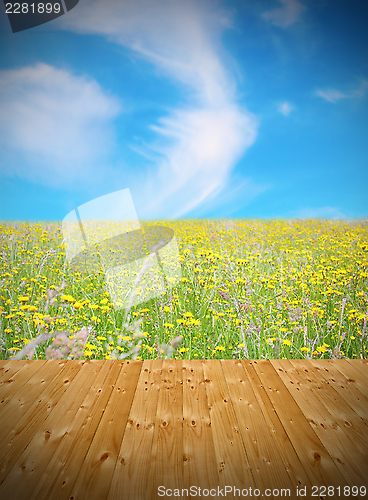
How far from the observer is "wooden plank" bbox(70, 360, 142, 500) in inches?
38.2

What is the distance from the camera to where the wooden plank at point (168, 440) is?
39.2 inches

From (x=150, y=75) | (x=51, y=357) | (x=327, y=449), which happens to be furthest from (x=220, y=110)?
(x=327, y=449)

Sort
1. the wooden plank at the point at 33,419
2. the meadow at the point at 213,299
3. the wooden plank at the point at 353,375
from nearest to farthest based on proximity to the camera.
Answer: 1. the wooden plank at the point at 33,419
2. the wooden plank at the point at 353,375
3. the meadow at the point at 213,299

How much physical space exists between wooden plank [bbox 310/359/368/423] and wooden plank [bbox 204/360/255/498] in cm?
54

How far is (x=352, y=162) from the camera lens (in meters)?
2.63

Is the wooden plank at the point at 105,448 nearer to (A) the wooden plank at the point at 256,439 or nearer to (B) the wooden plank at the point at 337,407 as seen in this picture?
(A) the wooden plank at the point at 256,439

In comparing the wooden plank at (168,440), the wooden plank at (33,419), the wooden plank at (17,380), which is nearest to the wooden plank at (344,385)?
the wooden plank at (168,440)

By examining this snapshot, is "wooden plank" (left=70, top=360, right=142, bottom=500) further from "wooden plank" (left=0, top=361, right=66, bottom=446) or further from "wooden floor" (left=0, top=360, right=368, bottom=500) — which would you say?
"wooden plank" (left=0, top=361, right=66, bottom=446)

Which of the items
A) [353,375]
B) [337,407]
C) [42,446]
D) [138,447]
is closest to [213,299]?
[353,375]

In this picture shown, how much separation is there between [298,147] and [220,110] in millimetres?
720

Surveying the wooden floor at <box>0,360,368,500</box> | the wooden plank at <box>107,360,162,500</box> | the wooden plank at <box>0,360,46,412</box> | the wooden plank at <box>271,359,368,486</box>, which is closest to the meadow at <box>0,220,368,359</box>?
the wooden plank at <box>0,360,46,412</box>

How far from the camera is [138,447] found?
3.73 ft

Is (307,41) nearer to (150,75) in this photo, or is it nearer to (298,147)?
(298,147)

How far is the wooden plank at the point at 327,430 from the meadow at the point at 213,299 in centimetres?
36
